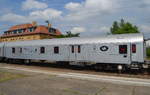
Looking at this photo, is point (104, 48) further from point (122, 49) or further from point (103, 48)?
point (122, 49)

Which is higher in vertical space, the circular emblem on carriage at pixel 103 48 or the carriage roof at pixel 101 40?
the carriage roof at pixel 101 40

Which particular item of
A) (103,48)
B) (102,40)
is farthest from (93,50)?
(102,40)

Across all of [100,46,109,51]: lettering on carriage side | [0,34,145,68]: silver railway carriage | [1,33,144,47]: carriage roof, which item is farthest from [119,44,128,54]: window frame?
[100,46,109,51]: lettering on carriage side

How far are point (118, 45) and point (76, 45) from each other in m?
4.44

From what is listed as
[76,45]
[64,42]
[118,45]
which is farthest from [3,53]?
[118,45]

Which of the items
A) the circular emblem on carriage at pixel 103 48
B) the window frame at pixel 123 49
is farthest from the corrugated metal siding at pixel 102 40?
the circular emblem on carriage at pixel 103 48

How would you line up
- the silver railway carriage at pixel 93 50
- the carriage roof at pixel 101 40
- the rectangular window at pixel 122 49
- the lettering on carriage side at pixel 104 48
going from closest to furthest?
the silver railway carriage at pixel 93 50 < the carriage roof at pixel 101 40 < the rectangular window at pixel 122 49 < the lettering on carriage side at pixel 104 48

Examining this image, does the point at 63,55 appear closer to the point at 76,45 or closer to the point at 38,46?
the point at 76,45

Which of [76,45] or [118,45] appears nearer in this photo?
[118,45]

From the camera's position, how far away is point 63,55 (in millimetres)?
16688

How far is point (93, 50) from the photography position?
48.8 ft

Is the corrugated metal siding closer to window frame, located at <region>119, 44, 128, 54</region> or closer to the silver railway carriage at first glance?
the silver railway carriage

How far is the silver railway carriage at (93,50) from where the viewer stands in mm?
12977

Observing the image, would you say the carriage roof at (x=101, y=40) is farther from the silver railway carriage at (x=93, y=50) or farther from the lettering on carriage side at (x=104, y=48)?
the lettering on carriage side at (x=104, y=48)
